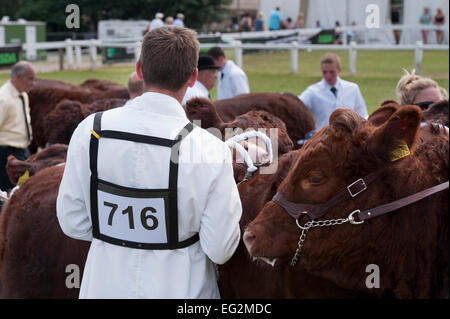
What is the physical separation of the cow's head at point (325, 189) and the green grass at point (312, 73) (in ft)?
36.7

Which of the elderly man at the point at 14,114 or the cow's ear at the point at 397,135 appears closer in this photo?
the cow's ear at the point at 397,135

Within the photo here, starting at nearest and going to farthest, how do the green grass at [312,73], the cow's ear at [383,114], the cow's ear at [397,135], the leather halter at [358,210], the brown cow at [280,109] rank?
the cow's ear at [397,135], the leather halter at [358,210], the cow's ear at [383,114], the brown cow at [280,109], the green grass at [312,73]

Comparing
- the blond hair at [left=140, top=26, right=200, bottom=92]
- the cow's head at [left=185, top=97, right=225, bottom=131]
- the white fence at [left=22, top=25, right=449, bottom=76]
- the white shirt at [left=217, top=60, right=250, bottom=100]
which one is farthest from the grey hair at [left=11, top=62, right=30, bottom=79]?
the white fence at [left=22, top=25, right=449, bottom=76]

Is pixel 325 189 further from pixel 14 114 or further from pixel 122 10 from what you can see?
pixel 122 10

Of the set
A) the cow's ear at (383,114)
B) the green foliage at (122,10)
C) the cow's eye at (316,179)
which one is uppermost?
the green foliage at (122,10)

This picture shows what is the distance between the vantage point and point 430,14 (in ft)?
102

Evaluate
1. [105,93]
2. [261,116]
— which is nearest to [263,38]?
[105,93]

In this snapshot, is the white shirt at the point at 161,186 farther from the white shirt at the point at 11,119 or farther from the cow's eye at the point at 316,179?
the white shirt at the point at 11,119

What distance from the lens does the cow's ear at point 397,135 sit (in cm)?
239

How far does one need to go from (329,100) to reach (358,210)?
5.39 metres

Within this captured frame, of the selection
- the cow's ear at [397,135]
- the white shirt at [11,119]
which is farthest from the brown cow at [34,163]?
the white shirt at [11,119]

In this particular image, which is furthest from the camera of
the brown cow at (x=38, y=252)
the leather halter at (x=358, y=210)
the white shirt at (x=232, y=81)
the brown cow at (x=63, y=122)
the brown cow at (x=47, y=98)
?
the white shirt at (x=232, y=81)

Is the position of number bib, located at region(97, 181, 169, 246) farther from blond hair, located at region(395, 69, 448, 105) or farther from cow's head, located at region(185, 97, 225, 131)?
blond hair, located at region(395, 69, 448, 105)

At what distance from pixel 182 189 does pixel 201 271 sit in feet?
1.26
